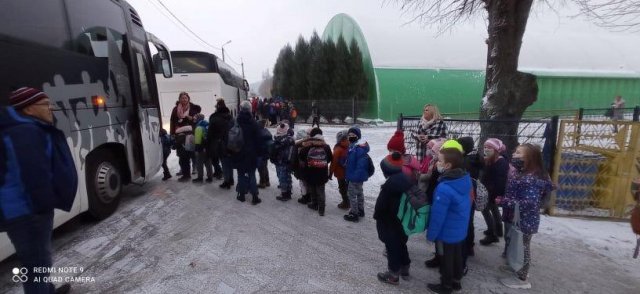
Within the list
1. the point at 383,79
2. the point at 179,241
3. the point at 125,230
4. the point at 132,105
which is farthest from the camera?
the point at 383,79

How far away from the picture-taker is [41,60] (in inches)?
142

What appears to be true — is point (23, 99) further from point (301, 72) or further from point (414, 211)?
point (301, 72)

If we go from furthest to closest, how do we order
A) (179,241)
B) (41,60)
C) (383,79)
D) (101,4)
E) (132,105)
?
(383,79), (132,105), (101,4), (179,241), (41,60)

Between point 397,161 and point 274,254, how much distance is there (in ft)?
5.97

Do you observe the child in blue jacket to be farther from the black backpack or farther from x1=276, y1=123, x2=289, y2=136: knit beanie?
x1=276, y1=123, x2=289, y2=136: knit beanie

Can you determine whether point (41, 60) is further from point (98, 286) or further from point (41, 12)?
point (98, 286)

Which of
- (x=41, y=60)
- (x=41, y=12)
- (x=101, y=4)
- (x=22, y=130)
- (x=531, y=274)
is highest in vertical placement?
(x=101, y=4)

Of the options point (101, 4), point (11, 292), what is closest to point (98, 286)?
point (11, 292)

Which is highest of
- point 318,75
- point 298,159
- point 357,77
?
point 318,75

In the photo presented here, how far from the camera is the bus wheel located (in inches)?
178

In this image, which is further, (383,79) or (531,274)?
(383,79)

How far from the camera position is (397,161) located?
3.51 metres

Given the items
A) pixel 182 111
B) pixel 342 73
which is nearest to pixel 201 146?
pixel 182 111

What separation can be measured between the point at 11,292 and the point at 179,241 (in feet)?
5.19
